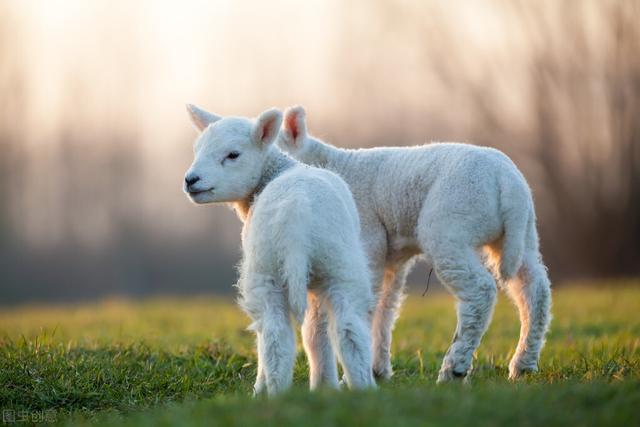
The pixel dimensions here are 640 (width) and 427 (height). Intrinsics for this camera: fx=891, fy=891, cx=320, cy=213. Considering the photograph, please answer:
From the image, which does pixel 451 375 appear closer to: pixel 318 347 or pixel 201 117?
pixel 318 347

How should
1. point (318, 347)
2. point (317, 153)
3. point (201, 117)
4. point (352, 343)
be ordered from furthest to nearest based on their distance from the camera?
1. point (317, 153)
2. point (201, 117)
3. point (318, 347)
4. point (352, 343)

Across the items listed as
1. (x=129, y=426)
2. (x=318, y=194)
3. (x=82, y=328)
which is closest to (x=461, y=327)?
(x=318, y=194)

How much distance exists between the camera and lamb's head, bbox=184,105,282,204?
600 cm

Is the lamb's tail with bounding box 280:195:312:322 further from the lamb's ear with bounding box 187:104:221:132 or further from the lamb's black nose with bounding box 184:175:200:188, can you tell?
the lamb's ear with bounding box 187:104:221:132

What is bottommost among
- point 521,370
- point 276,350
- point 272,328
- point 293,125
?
point 521,370

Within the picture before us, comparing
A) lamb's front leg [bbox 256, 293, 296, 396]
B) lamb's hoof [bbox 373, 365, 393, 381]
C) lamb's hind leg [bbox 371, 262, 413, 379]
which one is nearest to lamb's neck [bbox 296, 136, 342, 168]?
lamb's hind leg [bbox 371, 262, 413, 379]

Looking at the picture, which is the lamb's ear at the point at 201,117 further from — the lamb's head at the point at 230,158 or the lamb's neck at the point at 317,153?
the lamb's neck at the point at 317,153

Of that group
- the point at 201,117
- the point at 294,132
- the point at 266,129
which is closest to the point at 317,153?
the point at 294,132

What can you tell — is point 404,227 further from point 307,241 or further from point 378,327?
point 307,241

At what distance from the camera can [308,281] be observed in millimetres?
5051

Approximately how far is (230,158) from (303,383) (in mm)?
1657

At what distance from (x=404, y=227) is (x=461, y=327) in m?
0.96

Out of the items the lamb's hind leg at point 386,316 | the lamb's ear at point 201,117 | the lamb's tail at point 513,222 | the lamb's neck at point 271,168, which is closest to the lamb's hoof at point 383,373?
the lamb's hind leg at point 386,316

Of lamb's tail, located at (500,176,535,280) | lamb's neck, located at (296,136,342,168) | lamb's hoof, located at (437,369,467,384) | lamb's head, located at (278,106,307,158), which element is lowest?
lamb's hoof, located at (437,369,467,384)
